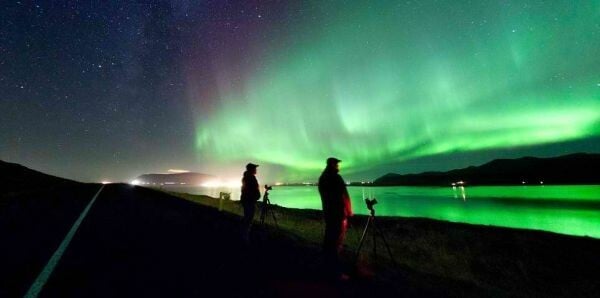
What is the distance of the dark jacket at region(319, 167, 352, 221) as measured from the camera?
661cm

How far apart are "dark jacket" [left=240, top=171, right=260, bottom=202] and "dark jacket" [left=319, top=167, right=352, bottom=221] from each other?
374 centimetres

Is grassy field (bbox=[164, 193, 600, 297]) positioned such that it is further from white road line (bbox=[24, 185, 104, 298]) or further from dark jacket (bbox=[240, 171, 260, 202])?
white road line (bbox=[24, 185, 104, 298])

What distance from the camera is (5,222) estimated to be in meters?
11.4

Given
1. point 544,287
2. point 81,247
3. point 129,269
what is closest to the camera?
point 129,269

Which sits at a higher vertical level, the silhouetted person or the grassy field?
the silhouetted person

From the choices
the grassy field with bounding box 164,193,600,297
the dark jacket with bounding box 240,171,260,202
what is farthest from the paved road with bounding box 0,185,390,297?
the grassy field with bounding box 164,193,600,297

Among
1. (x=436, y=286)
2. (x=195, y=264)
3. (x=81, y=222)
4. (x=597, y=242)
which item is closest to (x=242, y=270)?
(x=195, y=264)

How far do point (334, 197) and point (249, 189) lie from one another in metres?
4.16

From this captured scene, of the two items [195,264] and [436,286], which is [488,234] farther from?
[195,264]

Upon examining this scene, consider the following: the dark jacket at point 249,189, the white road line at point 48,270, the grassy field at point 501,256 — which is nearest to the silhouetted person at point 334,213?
the dark jacket at point 249,189

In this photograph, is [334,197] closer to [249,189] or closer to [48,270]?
[249,189]

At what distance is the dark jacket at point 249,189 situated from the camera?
395 inches

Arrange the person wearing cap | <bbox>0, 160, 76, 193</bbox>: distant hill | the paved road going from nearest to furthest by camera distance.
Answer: the paved road < the person wearing cap < <bbox>0, 160, 76, 193</bbox>: distant hill

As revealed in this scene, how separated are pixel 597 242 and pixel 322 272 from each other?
21.7m
